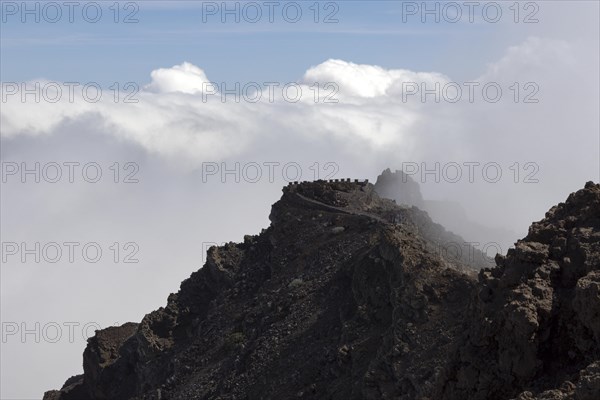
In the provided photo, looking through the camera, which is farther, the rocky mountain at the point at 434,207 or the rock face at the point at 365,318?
the rocky mountain at the point at 434,207

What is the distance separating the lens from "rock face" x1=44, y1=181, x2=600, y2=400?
22062 millimetres

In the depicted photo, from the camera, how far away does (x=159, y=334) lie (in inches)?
2416

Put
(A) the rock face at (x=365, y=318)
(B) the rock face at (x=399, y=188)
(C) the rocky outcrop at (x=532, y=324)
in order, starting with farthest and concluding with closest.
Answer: (B) the rock face at (x=399, y=188) → (A) the rock face at (x=365, y=318) → (C) the rocky outcrop at (x=532, y=324)

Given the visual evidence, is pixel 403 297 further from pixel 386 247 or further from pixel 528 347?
pixel 528 347

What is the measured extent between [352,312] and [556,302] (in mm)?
24267

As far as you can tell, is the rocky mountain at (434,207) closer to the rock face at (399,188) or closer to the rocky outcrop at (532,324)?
the rock face at (399,188)

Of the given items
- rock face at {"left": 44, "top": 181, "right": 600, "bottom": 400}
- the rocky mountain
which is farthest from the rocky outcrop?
the rocky mountain

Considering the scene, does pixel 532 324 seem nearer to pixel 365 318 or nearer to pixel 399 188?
pixel 365 318

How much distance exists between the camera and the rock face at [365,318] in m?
22.1

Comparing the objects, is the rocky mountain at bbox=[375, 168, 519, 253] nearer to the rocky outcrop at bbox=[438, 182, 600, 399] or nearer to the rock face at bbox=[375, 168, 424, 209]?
the rock face at bbox=[375, 168, 424, 209]

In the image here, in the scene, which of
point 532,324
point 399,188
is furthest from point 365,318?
point 399,188

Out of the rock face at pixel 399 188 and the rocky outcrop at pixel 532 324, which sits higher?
the rock face at pixel 399 188

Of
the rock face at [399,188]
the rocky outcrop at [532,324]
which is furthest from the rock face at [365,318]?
the rock face at [399,188]

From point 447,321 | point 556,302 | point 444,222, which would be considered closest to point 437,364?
point 447,321
